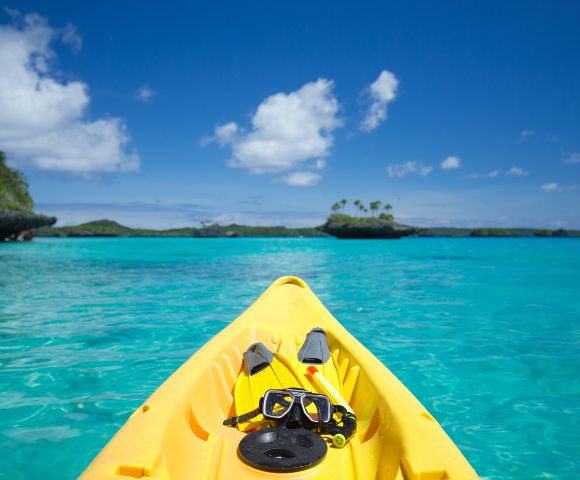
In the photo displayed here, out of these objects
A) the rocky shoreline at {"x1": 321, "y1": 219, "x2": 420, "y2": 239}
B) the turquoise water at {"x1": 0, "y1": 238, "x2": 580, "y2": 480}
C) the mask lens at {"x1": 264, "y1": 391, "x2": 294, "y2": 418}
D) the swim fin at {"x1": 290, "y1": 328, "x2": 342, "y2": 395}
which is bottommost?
the turquoise water at {"x1": 0, "y1": 238, "x2": 580, "y2": 480}

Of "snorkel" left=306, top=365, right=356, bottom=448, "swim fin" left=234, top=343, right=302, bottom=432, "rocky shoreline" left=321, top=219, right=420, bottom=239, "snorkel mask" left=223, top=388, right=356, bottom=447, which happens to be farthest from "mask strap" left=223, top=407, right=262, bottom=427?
"rocky shoreline" left=321, top=219, right=420, bottom=239

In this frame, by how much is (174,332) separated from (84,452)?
428 centimetres

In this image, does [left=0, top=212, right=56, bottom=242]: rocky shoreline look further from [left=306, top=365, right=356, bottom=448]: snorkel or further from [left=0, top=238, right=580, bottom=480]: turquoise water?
[left=306, top=365, right=356, bottom=448]: snorkel

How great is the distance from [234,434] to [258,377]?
86 cm

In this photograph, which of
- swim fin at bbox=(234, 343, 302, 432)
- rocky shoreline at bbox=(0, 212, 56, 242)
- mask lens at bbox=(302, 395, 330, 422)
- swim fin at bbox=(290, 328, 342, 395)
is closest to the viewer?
mask lens at bbox=(302, 395, 330, 422)

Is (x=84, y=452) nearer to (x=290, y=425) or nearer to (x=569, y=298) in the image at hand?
(x=290, y=425)

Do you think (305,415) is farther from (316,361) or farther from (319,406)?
(316,361)

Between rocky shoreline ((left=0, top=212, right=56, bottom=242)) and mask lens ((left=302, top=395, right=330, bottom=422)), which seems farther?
rocky shoreline ((left=0, top=212, right=56, bottom=242))

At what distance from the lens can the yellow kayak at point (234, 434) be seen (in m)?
1.80

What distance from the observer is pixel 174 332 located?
7.77 m

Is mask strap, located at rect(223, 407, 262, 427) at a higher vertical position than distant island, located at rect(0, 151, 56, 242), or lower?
lower

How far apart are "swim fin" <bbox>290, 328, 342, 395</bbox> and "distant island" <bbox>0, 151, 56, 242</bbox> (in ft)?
202

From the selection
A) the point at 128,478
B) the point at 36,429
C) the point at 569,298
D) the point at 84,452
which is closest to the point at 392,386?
the point at 128,478

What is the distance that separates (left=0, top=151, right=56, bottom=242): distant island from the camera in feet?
182
